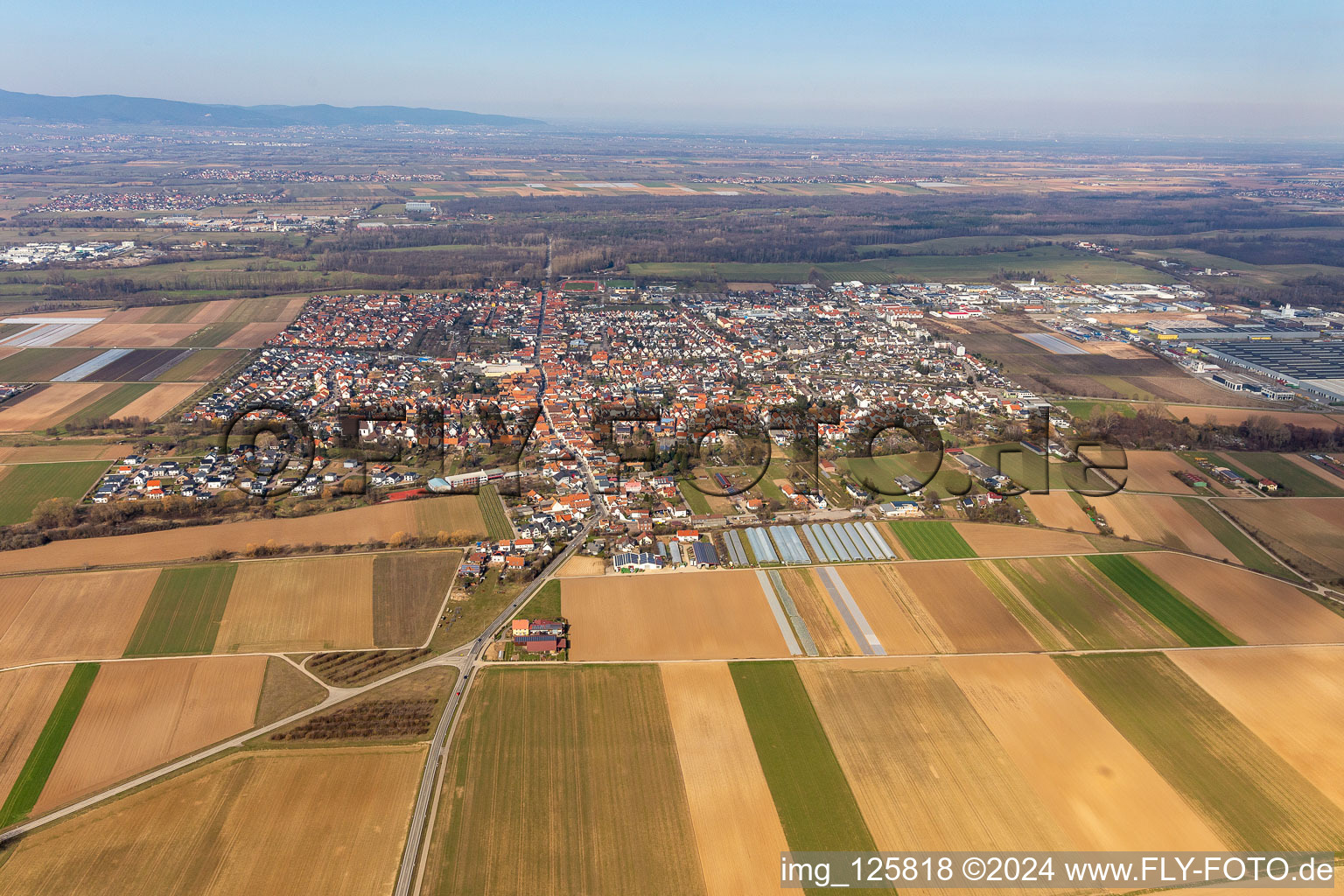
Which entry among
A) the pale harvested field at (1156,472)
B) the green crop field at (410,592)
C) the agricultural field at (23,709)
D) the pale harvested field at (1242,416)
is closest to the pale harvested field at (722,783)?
the green crop field at (410,592)

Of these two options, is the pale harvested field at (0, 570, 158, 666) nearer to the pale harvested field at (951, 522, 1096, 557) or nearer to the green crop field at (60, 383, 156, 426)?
the green crop field at (60, 383, 156, 426)

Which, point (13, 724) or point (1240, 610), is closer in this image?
point (13, 724)

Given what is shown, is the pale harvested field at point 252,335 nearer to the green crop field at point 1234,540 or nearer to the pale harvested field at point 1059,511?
the pale harvested field at point 1059,511

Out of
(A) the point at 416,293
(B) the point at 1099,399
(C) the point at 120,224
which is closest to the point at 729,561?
(B) the point at 1099,399

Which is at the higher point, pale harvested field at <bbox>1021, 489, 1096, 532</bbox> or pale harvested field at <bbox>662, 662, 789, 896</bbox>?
pale harvested field at <bbox>1021, 489, 1096, 532</bbox>

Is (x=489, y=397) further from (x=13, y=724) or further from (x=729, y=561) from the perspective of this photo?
(x=13, y=724)

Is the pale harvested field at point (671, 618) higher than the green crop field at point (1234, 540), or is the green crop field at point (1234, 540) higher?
the green crop field at point (1234, 540)

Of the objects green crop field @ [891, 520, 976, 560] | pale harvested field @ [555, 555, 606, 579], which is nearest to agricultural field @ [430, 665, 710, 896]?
pale harvested field @ [555, 555, 606, 579]
